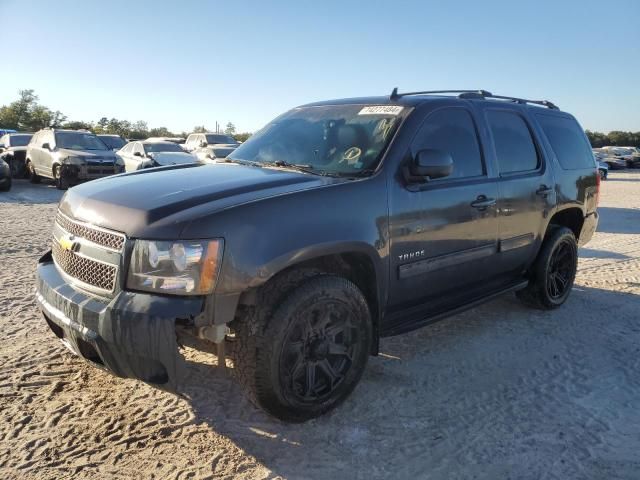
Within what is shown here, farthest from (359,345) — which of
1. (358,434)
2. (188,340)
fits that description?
(188,340)

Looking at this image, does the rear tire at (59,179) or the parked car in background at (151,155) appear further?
the parked car in background at (151,155)

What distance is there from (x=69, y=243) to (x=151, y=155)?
13.5 metres

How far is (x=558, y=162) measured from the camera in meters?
5.10

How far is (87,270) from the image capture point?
289cm

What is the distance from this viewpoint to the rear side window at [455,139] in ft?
12.5

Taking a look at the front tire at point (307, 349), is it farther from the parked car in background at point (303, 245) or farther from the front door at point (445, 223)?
the front door at point (445, 223)

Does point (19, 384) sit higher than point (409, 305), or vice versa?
point (409, 305)

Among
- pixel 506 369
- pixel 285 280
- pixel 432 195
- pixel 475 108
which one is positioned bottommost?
pixel 506 369

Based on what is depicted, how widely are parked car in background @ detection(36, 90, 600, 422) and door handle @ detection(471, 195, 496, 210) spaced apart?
0.01 m

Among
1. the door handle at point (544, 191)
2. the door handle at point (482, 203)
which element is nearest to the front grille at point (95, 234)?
the door handle at point (482, 203)

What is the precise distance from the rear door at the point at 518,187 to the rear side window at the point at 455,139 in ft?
0.90

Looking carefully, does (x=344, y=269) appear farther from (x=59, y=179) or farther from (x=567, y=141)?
(x=59, y=179)

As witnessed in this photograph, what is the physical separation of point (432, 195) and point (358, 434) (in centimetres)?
164

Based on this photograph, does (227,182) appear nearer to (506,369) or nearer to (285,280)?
(285,280)
